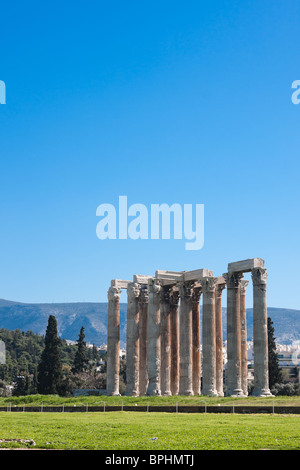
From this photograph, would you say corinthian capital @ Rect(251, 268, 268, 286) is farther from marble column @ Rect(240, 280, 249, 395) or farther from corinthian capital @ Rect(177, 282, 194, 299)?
corinthian capital @ Rect(177, 282, 194, 299)

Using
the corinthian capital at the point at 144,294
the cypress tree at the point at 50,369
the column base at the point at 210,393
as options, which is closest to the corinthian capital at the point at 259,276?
the column base at the point at 210,393

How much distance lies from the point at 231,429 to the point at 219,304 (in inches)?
1833

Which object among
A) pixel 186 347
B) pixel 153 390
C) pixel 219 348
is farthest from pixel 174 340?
pixel 153 390

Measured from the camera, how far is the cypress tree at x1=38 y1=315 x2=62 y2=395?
332 feet

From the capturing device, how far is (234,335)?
65.6 meters

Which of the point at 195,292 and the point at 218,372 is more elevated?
the point at 195,292

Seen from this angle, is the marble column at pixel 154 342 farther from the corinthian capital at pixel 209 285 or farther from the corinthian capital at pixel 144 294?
the corinthian capital at pixel 144 294

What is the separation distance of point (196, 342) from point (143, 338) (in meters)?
7.22

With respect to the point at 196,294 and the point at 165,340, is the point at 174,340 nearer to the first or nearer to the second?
the point at 165,340

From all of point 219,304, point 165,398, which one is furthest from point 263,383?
point 219,304

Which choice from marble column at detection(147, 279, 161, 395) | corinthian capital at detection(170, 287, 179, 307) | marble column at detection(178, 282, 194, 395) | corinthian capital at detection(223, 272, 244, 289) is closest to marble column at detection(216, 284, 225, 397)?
marble column at detection(178, 282, 194, 395)
